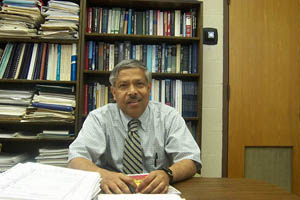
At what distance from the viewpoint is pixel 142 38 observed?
204 cm

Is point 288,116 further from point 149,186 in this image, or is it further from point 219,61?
point 149,186

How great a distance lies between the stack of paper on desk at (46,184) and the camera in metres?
0.54

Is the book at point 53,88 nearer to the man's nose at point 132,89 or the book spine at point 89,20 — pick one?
the book spine at point 89,20

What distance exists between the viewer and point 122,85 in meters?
1.44

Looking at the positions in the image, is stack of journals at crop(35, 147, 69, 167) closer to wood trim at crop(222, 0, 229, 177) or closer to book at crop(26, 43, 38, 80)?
book at crop(26, 43, 38, 80)

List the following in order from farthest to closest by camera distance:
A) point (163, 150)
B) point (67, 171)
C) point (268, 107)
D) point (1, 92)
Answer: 1. point (268, 107)
2. point (1, 92)
3. point (163, 150)
4. point (67, 171)

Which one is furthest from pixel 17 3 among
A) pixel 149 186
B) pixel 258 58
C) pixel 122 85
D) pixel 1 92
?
pixel 258 58

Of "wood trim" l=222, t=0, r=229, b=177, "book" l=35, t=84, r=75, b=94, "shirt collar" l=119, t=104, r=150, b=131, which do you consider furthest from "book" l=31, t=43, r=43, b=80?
"wood trim" l=222, t=0, r=229, b=177

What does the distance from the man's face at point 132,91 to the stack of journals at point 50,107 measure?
64cm

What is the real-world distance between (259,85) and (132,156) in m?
1.66

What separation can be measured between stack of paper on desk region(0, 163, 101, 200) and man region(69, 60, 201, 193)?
0.45 m

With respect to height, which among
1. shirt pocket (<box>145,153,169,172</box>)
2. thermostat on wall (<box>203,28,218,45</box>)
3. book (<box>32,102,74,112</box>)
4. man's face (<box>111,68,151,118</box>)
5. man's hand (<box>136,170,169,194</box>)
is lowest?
shirt pocket (<box>145,153,169,172</box>)

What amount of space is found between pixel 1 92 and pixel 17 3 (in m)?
0.76

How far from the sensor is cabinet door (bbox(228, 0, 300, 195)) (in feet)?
7.64
